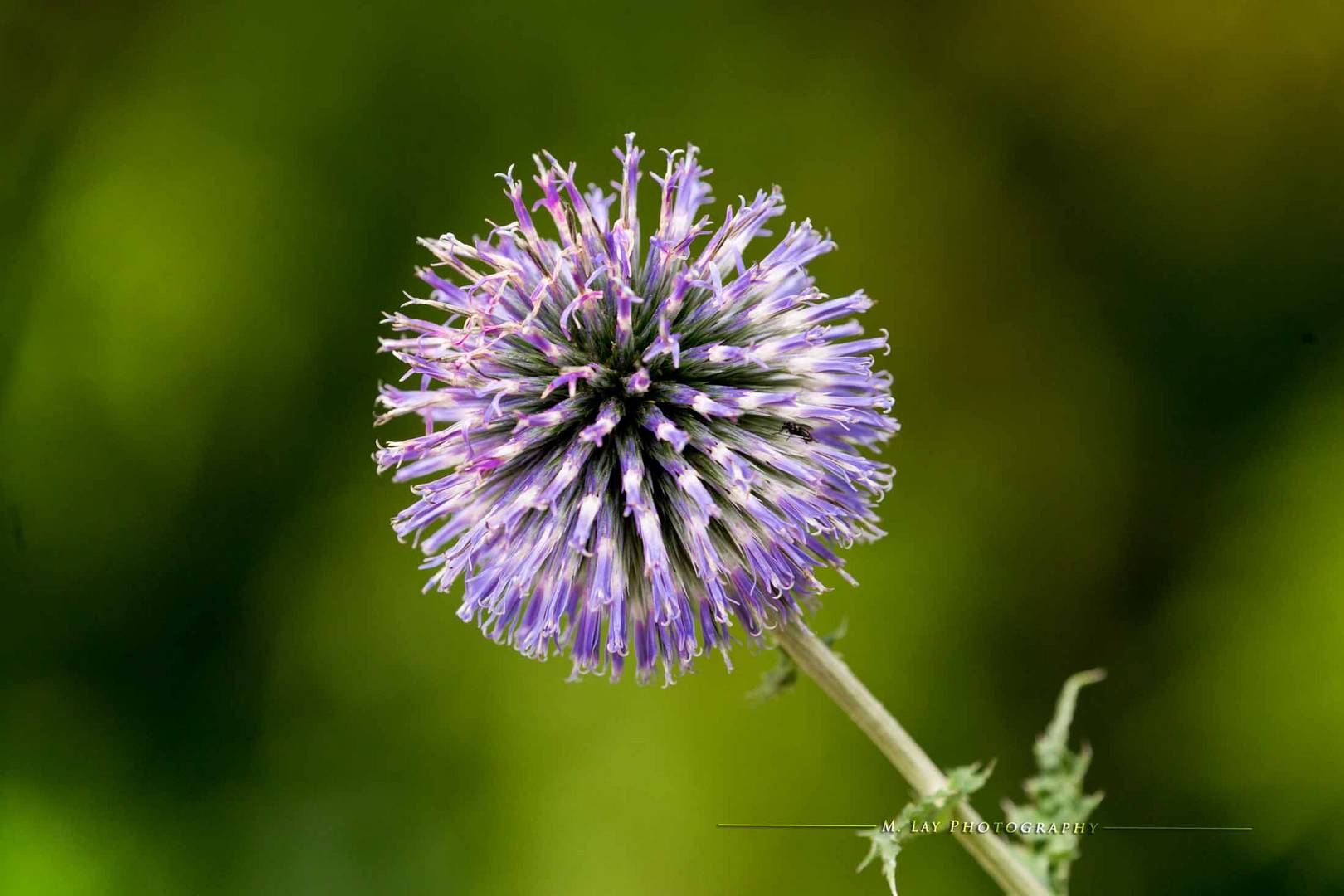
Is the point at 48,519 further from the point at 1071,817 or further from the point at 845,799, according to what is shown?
the point at 1071,817

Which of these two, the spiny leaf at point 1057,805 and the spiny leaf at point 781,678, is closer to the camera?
the spiny leaf at point 781,678

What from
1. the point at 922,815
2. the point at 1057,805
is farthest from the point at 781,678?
the point at 1057,805

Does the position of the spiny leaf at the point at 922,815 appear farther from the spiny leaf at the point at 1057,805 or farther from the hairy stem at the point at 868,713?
the spiny leaf at the point at 1057,805

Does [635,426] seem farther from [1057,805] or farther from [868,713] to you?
[1057,805]

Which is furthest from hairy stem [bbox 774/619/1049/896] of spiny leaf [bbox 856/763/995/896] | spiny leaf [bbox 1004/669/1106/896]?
spiny leaf [bbox 1004/669/1106/896]

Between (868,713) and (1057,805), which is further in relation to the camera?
(1057,805)

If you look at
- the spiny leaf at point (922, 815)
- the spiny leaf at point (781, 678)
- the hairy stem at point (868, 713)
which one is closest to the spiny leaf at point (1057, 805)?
the hairy stem at point (868, 713)

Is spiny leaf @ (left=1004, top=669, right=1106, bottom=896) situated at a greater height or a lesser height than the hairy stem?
lesser

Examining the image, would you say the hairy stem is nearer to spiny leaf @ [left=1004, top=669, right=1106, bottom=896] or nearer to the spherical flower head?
the spherical flower head

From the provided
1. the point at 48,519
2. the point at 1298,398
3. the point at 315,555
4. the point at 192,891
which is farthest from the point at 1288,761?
the point at 48,519
